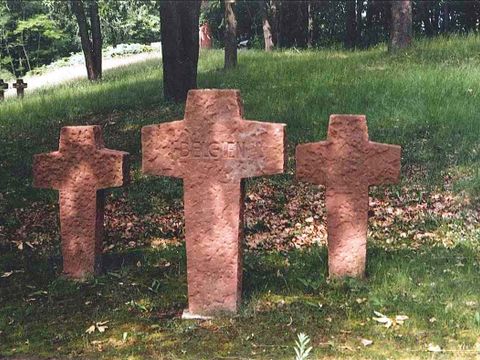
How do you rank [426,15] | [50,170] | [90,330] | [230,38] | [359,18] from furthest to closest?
[359,18], [426,15], [230,38], [50,170], [90,330]

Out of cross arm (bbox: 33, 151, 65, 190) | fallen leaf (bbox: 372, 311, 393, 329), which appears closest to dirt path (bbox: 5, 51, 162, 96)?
cross arm (bbox: 33, 151, 65, 190)

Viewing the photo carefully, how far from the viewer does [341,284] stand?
5215 mm

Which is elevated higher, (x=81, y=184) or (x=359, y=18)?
(x=359, y=18)

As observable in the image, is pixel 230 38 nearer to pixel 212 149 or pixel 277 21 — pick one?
pixel 277 21

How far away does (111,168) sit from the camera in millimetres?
5496

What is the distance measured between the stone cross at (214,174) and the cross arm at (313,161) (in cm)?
63

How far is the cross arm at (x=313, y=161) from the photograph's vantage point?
206 inches

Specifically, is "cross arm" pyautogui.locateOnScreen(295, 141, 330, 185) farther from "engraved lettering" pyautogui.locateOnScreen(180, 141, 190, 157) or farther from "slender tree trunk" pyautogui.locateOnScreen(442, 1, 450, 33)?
"slender tree trunk" pyautogui.locateOnScreen(442, 1, 450, 33)

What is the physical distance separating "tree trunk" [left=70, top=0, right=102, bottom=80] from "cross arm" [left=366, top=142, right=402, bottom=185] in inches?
569

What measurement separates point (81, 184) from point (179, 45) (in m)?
5.96

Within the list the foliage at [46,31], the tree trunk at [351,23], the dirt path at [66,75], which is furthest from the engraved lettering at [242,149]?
the foliage at [46,31]

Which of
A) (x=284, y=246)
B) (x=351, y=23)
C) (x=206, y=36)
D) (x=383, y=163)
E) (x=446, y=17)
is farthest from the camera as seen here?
(x=206, y=36)

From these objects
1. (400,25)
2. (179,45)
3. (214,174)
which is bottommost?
(214,174)

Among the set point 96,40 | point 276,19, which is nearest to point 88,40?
point 96,40
